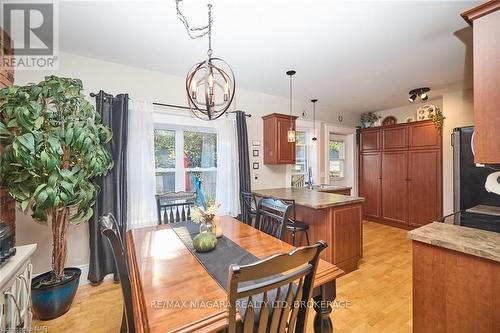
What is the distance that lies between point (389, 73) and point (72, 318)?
4.40 m

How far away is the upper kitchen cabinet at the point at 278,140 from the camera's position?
355 cm

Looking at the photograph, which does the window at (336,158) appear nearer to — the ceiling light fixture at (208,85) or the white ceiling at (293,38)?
the white ceiling at (293,38)

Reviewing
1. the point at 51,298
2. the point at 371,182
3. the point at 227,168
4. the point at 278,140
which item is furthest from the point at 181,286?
the point at 371,182

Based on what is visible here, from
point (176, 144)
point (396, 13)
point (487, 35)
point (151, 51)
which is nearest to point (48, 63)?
point (151, 51)

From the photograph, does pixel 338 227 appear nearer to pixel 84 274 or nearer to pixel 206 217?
pixel 206 217

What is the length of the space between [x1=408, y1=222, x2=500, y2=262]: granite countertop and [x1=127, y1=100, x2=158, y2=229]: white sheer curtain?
2.63 metres

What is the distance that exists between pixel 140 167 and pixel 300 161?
300 cm

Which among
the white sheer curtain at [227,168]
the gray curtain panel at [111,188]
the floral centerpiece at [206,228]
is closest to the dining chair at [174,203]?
the gray curtain panel at [111,188]

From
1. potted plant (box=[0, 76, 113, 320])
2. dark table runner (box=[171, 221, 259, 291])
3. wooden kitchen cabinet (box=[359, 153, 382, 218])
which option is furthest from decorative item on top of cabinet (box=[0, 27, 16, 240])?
wooden kitchen cabinet (box=[359, 153, 382, 218])

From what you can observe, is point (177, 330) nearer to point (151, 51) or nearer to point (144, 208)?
point (144, 208)

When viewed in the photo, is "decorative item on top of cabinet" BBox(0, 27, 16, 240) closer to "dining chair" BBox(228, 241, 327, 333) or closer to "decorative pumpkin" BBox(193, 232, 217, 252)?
"decorative pumpkin" BBox(193, 232, 217, 252)

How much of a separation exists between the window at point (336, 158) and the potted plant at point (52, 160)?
4.36 metres

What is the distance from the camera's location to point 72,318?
1.90m

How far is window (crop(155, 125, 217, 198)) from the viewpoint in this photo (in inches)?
118
